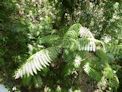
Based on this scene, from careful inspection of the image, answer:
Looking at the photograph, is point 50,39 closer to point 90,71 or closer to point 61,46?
point 61,46

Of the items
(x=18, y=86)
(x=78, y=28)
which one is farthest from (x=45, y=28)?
(x=18, y=86)

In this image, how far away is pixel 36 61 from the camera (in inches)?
159

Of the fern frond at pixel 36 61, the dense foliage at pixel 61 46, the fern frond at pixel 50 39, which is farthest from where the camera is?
the fern frond at pixel 50 39

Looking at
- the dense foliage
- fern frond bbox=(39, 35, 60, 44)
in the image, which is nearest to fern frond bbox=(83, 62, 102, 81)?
the dense foliage

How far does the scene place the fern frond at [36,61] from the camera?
12.9 ft

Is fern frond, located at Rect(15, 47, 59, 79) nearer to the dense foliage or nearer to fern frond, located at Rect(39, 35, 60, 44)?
the dense foliage

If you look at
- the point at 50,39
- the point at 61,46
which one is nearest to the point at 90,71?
the point at 61,46

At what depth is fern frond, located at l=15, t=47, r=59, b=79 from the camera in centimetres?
394

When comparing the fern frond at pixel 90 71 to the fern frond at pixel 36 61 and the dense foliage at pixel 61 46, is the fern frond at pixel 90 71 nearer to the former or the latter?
the dense foliage at pixel 61 46

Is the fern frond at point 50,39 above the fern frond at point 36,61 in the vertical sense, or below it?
above

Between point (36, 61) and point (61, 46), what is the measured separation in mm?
615

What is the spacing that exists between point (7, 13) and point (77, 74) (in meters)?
2.01

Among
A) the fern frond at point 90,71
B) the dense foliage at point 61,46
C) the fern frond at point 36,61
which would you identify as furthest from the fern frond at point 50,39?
the fern frond at point 90,71

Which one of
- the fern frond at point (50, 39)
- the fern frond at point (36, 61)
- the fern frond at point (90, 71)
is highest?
the fern frond at point (50, 39)
